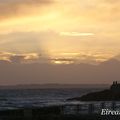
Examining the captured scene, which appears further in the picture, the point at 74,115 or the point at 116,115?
the point at 74,115

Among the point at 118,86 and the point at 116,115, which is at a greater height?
the point at 118,86

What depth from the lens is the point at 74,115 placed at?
45656 millimetres

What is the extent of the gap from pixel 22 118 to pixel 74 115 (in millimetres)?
5426

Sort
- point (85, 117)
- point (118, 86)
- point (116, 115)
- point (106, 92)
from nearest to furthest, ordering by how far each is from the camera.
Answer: point (116, 115) < point (85, 117) < point (118, 86) < point (106, 92)

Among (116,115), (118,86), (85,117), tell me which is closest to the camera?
(116,115)

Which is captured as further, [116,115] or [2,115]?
[2,115]

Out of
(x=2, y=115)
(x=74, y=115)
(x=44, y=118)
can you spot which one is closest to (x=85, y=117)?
(x=74, y=115)

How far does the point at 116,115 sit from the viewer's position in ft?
136

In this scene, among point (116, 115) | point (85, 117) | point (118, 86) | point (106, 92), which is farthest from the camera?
point (106, 92)

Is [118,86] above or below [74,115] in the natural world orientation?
above

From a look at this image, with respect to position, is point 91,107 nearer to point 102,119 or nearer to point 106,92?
point 102,119

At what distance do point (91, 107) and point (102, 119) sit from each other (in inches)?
159

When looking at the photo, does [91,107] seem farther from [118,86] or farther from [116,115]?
[118,86]

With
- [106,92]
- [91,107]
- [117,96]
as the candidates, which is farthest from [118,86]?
[91,107]
